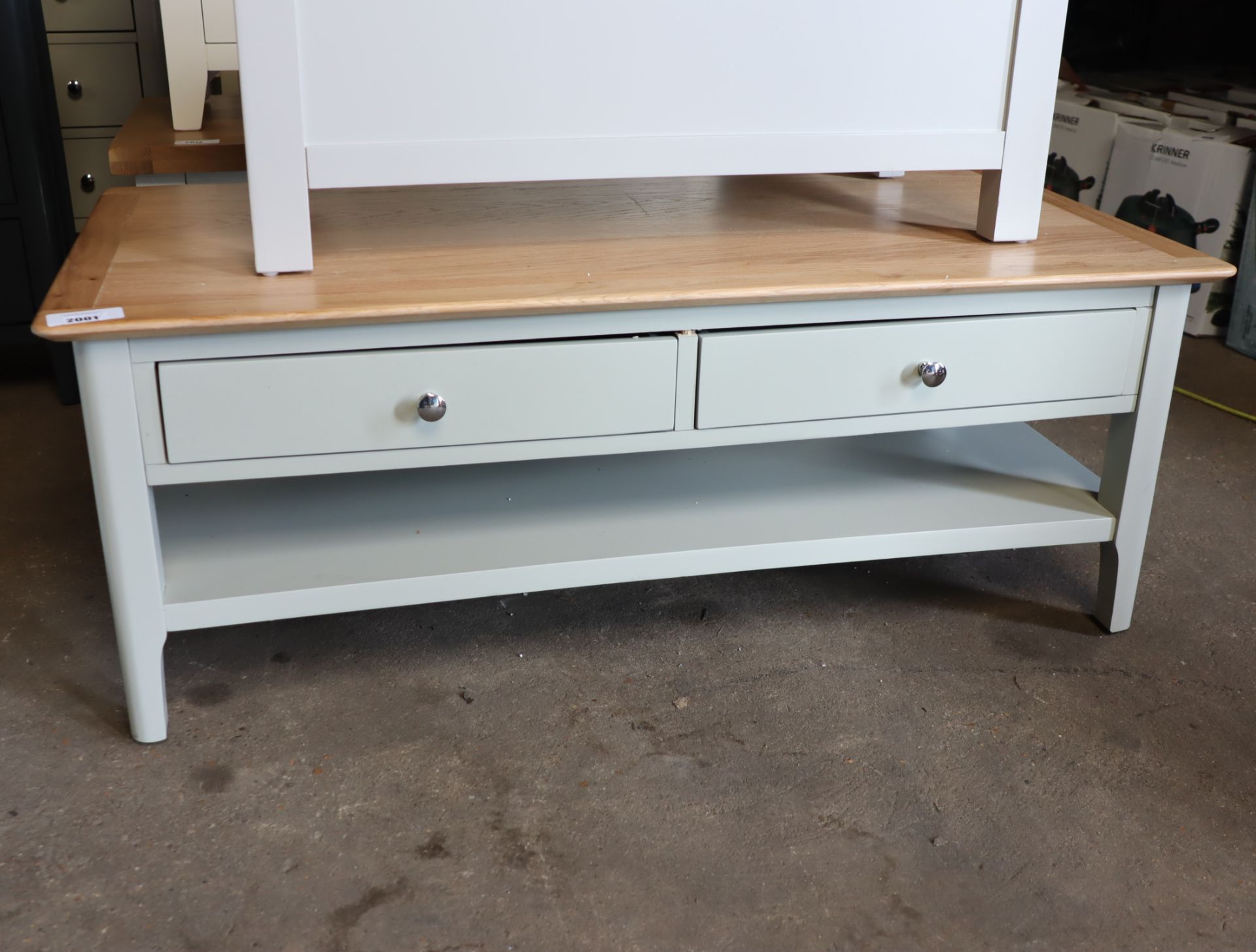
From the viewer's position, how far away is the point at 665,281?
131 centimetres

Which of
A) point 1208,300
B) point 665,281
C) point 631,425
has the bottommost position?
point 1208,300

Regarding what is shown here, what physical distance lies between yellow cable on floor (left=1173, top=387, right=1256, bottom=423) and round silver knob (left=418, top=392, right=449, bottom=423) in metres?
1.77

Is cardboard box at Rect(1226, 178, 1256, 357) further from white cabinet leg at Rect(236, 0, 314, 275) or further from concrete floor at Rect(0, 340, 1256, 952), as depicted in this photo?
white cabinet leg at Rect(236, 0, 314, 275)

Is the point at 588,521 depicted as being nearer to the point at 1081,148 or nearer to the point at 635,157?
the point at 635,157

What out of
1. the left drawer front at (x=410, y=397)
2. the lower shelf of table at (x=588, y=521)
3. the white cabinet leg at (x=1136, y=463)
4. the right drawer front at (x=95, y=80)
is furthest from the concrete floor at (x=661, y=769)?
the right drawer front at (x=95, y=80)

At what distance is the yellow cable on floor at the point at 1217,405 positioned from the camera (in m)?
2.37

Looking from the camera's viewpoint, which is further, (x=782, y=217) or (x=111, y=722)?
(x=782, y=217)

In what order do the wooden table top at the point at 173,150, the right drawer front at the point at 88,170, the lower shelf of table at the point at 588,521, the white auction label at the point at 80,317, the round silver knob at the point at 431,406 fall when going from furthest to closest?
the right drawer front at the point at 88,170 → the wooden table top at the point at 173,150 → the lower shelf of table at the point at 588,521 → the round silver knob at the point at 431,406 → the white auction label at the point at 80,317

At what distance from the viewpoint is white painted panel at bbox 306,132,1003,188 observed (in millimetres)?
1302

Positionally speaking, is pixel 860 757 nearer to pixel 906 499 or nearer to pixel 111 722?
pixel 906 499

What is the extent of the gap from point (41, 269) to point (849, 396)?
1.66 meters

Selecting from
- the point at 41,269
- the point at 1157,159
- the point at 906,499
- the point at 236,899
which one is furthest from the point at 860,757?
the point at 1157,159

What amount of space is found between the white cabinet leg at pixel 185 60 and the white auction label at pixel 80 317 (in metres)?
1.10

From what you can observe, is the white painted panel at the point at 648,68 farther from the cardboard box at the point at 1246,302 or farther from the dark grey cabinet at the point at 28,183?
the cardboard box at the point at 1246,302
